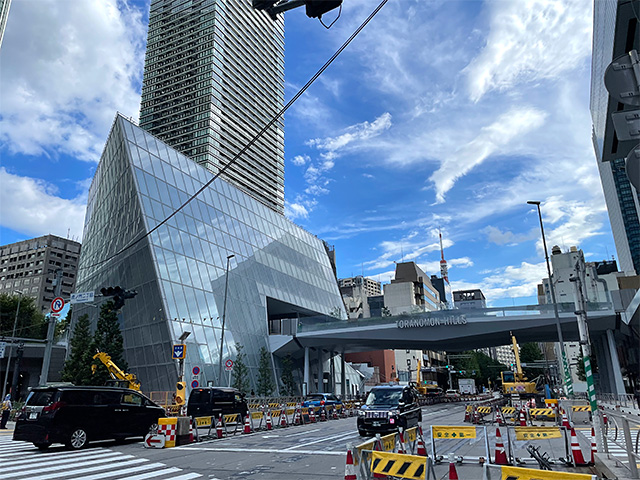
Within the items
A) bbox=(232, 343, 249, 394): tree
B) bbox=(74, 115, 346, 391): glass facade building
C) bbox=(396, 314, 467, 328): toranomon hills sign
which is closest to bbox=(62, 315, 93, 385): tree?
bbox=(74, 115, 346, 391): glass facade building

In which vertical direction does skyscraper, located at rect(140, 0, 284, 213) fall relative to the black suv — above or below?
above

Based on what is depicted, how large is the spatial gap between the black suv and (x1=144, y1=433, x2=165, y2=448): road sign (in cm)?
690

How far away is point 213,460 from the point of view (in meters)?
11.9

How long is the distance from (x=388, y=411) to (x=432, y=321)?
2965cm

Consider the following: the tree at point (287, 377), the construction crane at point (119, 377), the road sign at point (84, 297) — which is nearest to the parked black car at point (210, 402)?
the construction crane at point (119, 377)


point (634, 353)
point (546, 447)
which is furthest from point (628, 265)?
point (546, 447)

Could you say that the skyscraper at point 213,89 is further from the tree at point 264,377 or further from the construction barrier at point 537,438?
the construction barrier at point 537,438

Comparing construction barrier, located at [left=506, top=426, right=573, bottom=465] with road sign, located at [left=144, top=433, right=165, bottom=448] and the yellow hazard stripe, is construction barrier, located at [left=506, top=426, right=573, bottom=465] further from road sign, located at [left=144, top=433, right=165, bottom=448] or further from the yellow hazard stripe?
road sign, located at [left=144, top=433, right=165, bottom=448]

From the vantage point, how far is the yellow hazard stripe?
19.3 feet

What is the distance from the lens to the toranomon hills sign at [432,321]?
142 feet

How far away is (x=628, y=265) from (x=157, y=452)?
14468 cm

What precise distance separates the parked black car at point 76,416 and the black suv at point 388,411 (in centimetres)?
823

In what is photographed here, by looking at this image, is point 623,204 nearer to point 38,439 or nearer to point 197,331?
point 197,331

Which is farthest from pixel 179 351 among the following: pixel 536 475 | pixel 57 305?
pixel 536 475
